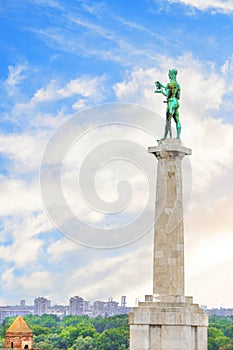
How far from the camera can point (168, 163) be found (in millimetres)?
37438

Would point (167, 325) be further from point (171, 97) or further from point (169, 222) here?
point (171, 97)

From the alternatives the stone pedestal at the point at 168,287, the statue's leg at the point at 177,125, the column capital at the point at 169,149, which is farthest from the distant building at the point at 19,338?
the column capital at the point at 169,149

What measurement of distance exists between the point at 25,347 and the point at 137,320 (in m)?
30.1

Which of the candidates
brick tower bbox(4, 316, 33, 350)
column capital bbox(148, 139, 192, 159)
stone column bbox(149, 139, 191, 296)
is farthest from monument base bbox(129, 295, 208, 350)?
brick tower bbox(4, 316, 33, 350)

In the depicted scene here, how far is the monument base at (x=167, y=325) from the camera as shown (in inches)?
1384

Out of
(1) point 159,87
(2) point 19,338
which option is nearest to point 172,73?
(1) point 159,87

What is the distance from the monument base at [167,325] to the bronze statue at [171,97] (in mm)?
7458

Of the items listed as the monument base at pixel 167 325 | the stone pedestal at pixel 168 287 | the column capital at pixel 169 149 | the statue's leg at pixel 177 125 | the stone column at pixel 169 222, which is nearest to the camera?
the monument base at pixel 167 325

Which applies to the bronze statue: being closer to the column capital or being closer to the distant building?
the column capital

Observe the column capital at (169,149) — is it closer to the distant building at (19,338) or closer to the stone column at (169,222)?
the stone column at (169,222)

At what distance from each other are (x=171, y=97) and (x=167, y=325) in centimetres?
999

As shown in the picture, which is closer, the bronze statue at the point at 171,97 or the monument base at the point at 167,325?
the monument base at the point at 167,325

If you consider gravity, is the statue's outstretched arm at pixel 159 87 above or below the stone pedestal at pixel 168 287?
above

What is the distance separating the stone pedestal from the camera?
35281mm
